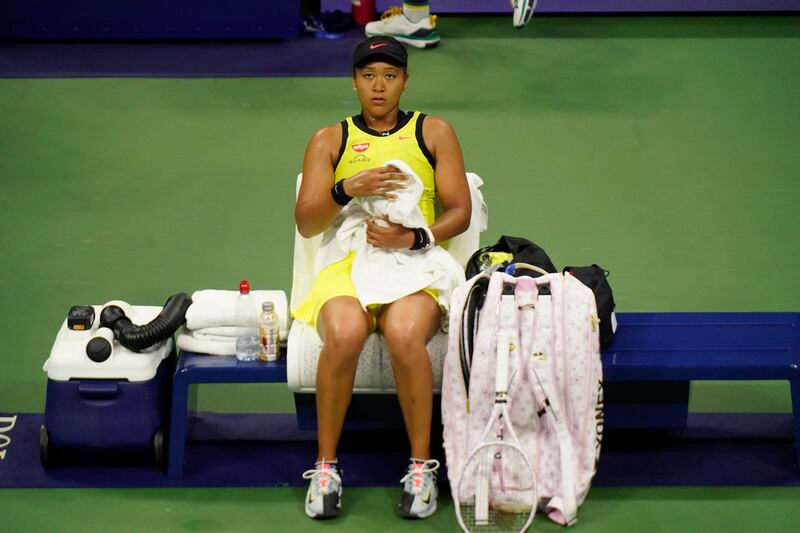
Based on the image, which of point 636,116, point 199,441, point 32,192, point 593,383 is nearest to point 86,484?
point 199,441

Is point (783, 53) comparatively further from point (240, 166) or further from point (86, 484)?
point (86, 484)

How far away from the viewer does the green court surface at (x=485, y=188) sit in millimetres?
4719

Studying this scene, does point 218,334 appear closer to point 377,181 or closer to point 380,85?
point 377,181

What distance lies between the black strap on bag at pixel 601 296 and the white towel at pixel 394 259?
17.9 inches

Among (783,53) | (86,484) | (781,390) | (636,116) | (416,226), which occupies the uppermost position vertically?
(783,53)

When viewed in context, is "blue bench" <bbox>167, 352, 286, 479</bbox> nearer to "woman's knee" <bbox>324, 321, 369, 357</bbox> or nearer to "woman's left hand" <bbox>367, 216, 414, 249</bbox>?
"woman's knee" <bbox>324, 321, 369, 357</bbox>

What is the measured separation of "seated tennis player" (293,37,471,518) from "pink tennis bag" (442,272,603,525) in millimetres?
141

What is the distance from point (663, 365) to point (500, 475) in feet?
2.37

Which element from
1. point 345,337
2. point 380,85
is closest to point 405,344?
point 345,337

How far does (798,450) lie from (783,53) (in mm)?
6042

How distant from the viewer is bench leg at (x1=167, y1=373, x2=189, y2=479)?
15.6ft

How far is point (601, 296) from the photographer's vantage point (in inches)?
185

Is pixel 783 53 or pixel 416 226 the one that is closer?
pixel 416 226

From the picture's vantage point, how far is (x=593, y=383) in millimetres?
4488
